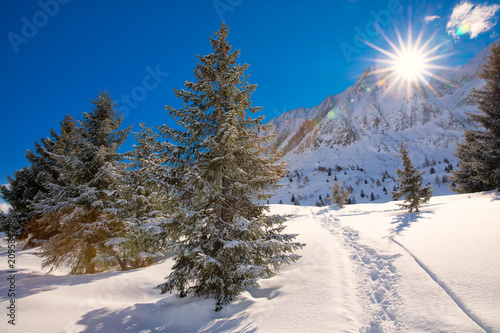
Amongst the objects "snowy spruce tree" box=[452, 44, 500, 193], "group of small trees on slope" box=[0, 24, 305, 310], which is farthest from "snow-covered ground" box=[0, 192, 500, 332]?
"snowy spruce tree" box=[452, 44, 500, 193]

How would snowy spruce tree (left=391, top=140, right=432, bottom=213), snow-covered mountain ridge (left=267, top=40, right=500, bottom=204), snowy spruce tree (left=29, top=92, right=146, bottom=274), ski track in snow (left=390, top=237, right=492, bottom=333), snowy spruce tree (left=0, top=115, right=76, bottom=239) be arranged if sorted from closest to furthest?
ski track in snow (left=390, top=237, right=492, bottom=333), snowy spruce tree (left=29, top=92, right=146, bottom=274), snowy spruce tree (left=391, top=140, right=432, bottom=213), snowy spruce tree (left=0, top=115, right=76, bottom=239), snow-covered mountain ridge (left=267, top=40, right=500, bottom=204)

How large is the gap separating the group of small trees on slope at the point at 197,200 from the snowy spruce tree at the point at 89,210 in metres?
0.05

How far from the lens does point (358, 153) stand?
470 ft

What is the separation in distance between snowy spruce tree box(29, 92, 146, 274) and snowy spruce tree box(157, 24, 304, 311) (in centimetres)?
526

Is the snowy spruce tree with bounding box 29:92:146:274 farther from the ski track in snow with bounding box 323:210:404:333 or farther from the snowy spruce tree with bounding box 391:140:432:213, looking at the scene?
the snowy spruce tree with bounding box 391:140:432:213

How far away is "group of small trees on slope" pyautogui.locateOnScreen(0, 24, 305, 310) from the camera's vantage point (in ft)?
17.6

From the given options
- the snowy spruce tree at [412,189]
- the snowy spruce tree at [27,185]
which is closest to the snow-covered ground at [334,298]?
the snowy spruce tree at [412,189]

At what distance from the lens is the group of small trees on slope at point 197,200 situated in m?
5.36

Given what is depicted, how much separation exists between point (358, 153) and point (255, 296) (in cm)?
15825

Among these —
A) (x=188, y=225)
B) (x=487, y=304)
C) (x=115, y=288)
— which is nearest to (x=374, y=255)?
(x=487, y=304)

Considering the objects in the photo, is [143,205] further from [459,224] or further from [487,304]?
[459,224]

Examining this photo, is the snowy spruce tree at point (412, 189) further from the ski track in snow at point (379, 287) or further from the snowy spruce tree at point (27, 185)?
the snowy spruce tree at point (27, 185)

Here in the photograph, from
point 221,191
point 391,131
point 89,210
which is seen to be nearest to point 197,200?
point 221,191

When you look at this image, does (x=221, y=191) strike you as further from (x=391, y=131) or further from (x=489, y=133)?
(x=391, y=131)
